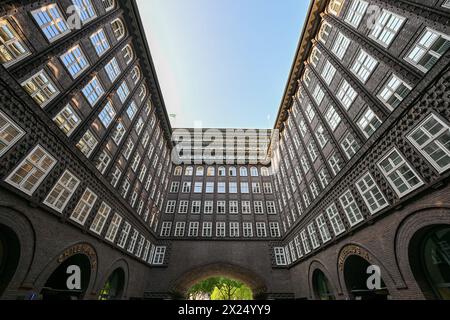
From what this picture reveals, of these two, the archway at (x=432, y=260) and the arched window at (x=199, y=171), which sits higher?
the arched window at (x=199, y=171)

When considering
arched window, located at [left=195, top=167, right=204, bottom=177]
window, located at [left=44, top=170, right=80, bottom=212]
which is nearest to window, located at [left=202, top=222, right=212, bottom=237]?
arched window, located at [left=195, top=167, right=204, bottom=177]

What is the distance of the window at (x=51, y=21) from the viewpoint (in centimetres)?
1239

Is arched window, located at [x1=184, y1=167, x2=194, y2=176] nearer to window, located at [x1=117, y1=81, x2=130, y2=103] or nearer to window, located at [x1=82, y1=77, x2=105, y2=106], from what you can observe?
window, located at [x1=117, y1=81, x2=130, y2=103]

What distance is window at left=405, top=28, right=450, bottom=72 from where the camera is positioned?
34.5 ft

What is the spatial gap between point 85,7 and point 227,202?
105 feet

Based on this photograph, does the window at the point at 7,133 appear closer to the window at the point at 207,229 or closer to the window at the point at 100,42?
the window at the point at 100,42

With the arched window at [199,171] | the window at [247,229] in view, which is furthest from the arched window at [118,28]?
the window at [247,229]

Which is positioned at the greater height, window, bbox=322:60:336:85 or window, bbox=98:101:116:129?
window, bbox=322:60:336:85

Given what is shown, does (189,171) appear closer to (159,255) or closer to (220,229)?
(220,229)

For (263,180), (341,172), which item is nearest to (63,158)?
(341,172)

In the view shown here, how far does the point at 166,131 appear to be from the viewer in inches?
1419

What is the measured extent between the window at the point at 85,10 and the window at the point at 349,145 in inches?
942

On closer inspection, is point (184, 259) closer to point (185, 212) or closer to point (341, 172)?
point (185, 212)

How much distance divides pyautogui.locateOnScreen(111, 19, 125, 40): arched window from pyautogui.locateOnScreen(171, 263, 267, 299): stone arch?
1255 inches
